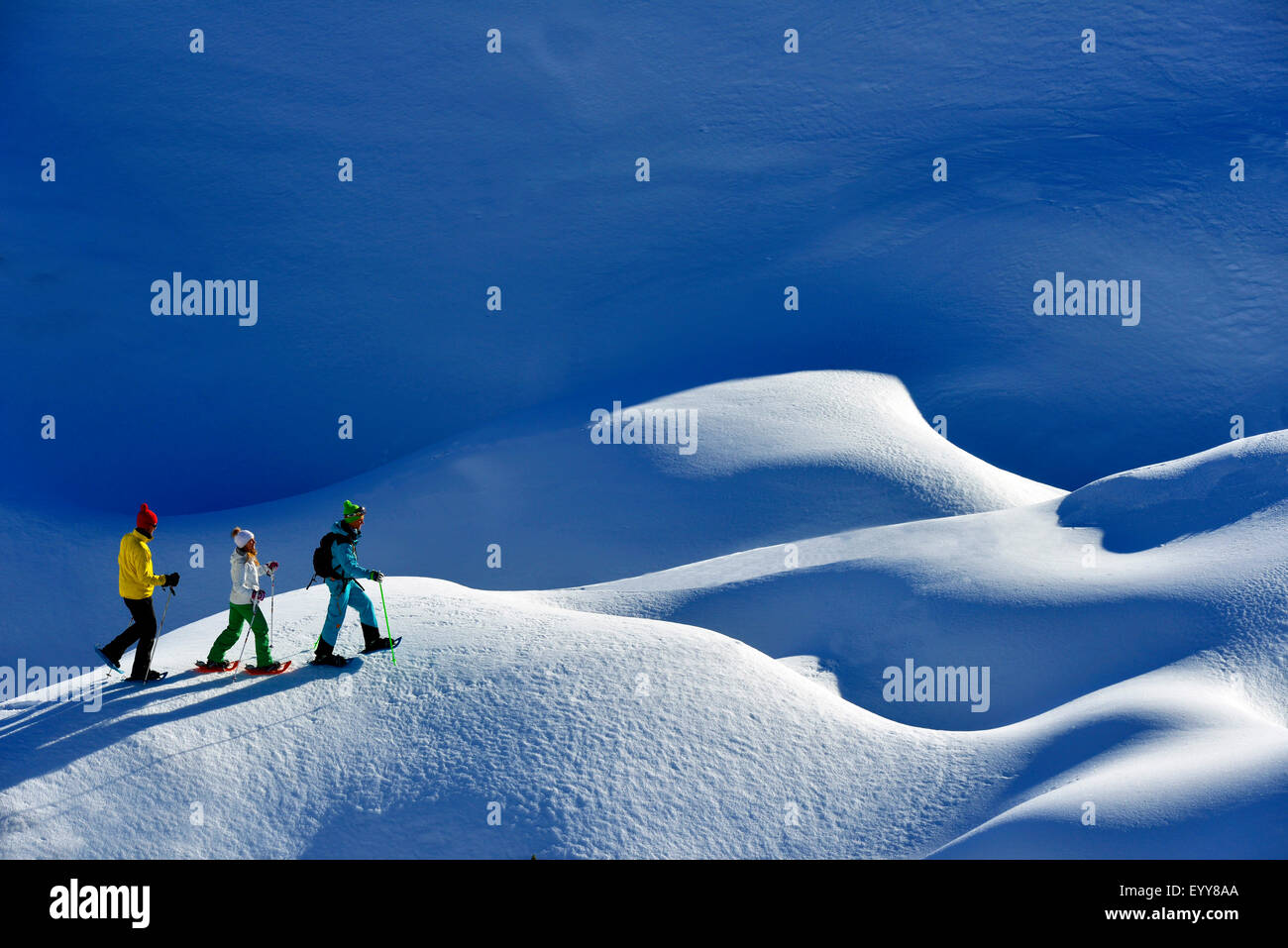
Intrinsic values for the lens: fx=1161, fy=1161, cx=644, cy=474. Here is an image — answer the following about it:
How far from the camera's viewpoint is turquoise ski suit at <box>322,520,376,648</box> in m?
10.1

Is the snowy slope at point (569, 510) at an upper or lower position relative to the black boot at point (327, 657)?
upper

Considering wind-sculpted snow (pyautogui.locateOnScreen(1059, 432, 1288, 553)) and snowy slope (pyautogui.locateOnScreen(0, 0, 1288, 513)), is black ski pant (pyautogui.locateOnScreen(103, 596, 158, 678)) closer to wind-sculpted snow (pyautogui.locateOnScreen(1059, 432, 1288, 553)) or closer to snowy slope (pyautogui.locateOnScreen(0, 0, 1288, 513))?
snowy slope (pyautogui.locateOnScreen(0, 0, 1288, 513))

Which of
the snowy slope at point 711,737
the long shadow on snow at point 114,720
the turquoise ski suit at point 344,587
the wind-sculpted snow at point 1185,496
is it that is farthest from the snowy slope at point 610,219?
the long shadow on snow at point 114,720

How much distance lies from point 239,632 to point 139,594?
939 millimetres

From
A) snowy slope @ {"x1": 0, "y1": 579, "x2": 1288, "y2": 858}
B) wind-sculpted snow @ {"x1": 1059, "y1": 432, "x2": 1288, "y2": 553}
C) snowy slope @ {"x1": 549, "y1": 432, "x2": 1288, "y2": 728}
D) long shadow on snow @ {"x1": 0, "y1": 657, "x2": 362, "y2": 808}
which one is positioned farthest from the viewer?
wind-sculpted snow @ {"x1": 1059, "y1": 432, "x2": 1288, "y2": 553}

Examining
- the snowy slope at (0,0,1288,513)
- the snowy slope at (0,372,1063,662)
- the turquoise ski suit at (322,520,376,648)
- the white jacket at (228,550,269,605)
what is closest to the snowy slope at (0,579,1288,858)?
the turquoise ski suit at (322,520,376,648)

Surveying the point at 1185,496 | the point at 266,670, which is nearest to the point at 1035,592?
the point at 1185,496

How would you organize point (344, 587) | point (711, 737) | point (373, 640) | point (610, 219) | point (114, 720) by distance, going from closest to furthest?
point (114, 720) → point (711, 737) → point (344, 587) → point (373, 640) → point (610, 219)

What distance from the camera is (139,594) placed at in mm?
10094

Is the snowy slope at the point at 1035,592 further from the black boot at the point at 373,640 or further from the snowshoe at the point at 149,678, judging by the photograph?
the snowshoe at the point at 149,678

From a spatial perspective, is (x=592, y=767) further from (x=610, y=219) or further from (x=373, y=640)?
(x=610, y=219)

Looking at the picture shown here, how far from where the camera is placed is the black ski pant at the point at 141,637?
9977 millimetres

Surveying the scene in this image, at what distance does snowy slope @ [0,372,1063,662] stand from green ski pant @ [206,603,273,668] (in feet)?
18.1

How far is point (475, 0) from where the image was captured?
25797 mm
